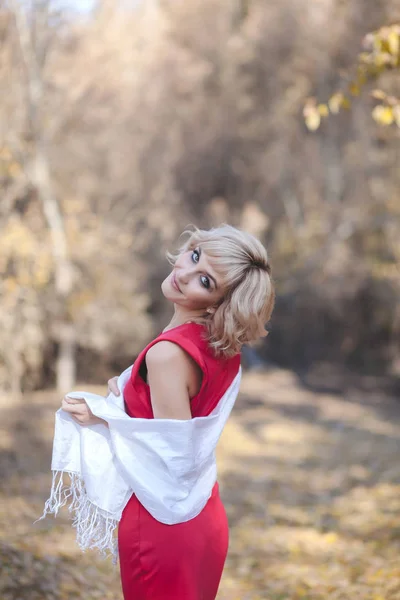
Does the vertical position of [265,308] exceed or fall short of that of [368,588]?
it exceeds it

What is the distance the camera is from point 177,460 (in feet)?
5.33

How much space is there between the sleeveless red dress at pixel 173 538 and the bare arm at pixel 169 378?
0.08 feet

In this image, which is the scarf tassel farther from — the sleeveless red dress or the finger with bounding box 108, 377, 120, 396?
the finger with bounding box 108, 377, 120, 396

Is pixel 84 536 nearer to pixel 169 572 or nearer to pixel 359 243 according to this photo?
pixel 169 572

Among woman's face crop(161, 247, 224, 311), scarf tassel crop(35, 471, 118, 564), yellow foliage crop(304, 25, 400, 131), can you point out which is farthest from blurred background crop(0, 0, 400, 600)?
woman's face crop(161, 247, 224, 311)

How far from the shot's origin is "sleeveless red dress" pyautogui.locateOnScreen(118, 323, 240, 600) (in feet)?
5.31

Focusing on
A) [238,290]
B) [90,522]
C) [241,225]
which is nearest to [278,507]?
[90,522]

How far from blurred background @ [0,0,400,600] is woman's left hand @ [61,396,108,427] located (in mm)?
1734

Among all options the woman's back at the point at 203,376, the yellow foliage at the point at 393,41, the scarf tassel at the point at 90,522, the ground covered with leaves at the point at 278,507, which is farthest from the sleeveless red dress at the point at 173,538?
the yellow foliage at the point at 393,41

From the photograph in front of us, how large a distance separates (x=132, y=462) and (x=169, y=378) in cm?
28

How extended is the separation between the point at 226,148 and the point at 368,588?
50.1ft

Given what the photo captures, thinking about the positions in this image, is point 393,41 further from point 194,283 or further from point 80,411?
point 80,411

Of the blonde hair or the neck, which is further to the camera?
the neck

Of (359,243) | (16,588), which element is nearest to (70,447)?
(16,588)
